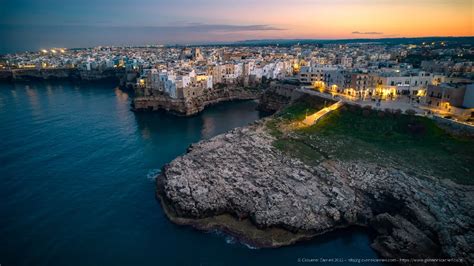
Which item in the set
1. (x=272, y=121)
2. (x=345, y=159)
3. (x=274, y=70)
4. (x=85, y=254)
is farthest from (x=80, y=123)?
(x=274, y=70)

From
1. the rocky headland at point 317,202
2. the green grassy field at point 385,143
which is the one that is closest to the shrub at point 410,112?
the green grassy field at point 385,143

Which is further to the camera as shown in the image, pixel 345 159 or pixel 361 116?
pixel 361 116

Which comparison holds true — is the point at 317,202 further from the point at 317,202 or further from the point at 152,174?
the point at 152,174

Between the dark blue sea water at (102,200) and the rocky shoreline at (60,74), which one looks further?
the rocky shoreline at (60,74)

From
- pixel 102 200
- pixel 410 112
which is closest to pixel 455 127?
pixel 410 112

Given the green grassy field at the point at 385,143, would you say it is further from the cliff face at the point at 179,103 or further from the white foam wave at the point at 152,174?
the cliff face at the point at 179,103

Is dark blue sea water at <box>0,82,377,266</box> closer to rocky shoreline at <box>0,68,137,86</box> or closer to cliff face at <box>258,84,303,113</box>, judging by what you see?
cliff face at <box>258,84,303,113</box>

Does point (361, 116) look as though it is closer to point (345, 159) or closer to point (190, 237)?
point (345, 159)
